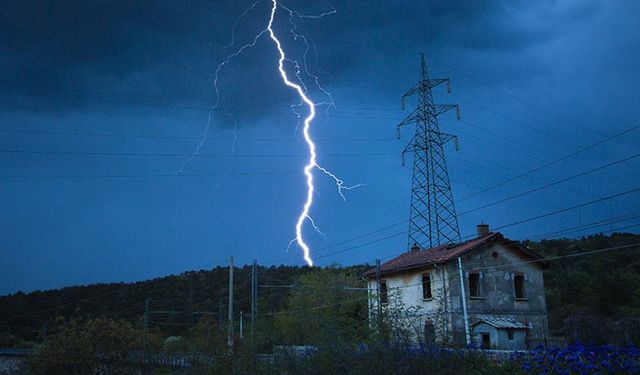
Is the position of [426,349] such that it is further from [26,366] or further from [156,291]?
[156,291]

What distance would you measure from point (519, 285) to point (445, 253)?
496 centimetres

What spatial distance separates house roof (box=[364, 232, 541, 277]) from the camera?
31438mm

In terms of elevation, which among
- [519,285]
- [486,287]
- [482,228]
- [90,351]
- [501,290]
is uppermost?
[482,228]

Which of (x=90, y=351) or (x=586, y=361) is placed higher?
(x=90, y=351)

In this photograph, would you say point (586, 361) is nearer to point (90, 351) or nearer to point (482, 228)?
point (90, 351)

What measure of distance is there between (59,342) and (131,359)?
1862 millimetres

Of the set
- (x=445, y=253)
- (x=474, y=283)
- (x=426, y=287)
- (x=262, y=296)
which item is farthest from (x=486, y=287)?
(x=262, y=296)

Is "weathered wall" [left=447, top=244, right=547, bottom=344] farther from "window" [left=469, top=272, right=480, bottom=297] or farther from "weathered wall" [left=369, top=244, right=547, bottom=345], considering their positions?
"window" [left=469, top=272, right=480, bottom=297]

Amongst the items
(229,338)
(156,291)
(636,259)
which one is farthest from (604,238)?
(229,338)

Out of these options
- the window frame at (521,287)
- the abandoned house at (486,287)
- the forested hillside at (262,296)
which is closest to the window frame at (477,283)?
the abandoned house at (486,287)

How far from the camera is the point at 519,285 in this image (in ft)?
110

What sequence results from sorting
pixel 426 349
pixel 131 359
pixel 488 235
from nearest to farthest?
pixel 426 349
pixel 131 359
pixel 488 235

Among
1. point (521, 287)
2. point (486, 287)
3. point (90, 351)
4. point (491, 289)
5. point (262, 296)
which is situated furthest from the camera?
point (262, 296)

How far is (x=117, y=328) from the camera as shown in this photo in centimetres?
1267
